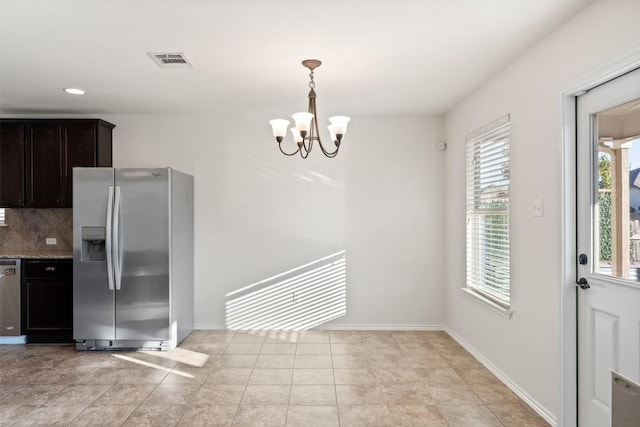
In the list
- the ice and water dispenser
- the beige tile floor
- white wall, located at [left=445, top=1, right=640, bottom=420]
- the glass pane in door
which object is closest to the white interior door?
the glass pane in door

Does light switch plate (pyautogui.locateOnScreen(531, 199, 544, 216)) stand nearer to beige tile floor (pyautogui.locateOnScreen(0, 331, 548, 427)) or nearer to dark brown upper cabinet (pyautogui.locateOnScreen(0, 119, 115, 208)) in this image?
beige tile floor (pyautogui.locateOnScreen(0, 331, 548, 427))

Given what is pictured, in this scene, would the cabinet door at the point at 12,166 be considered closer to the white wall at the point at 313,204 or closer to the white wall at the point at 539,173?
the white wall at the point at 313,204

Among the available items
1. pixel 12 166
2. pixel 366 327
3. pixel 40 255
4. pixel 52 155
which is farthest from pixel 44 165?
pixel 366 327

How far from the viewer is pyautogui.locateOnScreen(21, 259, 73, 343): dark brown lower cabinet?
13.8 ft

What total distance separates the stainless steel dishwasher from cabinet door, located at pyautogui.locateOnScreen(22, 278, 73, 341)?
8cm

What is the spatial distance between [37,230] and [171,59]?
3046 millimetres

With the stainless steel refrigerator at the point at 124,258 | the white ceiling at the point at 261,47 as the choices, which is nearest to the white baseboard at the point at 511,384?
the white ceiling at the point at 261,47

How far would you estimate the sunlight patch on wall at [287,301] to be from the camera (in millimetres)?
4723

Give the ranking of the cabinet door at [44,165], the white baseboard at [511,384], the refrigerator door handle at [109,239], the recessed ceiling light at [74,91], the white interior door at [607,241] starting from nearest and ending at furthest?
1. the white interior door at [607,241]
2. the white baseboard at [511,384]
3. the recessed ceiling light at [74,91]
4. the refrigerator door handle at [109,239]
5. the cabinet door at [44,165]

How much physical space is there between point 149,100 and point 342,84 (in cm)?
197

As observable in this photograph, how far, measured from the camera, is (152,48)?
2842 millimetres

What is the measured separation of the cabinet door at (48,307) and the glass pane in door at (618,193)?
15.1 feet

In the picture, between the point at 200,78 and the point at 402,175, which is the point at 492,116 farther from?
the point at 200,78

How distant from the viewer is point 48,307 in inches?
165
